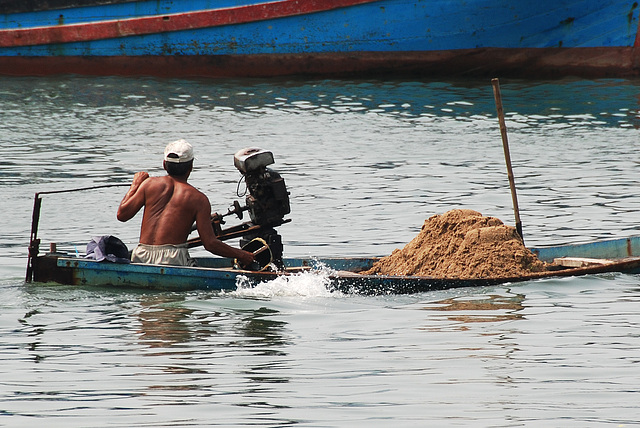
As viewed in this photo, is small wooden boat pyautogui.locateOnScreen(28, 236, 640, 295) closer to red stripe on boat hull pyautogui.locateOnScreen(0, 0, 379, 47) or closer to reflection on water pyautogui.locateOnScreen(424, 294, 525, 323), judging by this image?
reflection on water pyautogui.locateOnScreen(424, 294, 525, 323)

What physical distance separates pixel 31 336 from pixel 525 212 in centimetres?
688

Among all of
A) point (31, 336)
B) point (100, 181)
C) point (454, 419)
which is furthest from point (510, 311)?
point (100, 181)

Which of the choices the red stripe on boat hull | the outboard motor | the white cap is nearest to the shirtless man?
the white cap

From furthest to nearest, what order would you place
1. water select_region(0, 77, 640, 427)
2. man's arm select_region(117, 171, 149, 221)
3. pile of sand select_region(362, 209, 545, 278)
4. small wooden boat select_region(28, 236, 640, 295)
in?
pile of sand select_region(362, 209, 545, 278), small wooden boat select_region(28, 236, 640, 295), man's arm select_region(117, 171, 149, 221), water select_region(0, 77, 640, 427)

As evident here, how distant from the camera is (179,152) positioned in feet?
26.3

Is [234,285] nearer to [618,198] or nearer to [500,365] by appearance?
[500,365]

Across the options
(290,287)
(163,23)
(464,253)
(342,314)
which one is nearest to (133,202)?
(290,287)

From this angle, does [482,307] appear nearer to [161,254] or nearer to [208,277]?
[208,277]

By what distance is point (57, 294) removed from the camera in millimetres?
8391

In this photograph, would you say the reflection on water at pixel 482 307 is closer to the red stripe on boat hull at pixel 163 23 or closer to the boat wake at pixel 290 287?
the boat wake at pixel 290 287

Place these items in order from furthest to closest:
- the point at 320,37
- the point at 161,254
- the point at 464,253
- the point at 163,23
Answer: the point at 163,23, the point at 320,37, the point at 464,253, the point at 161,254

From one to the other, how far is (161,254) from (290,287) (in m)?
1.06

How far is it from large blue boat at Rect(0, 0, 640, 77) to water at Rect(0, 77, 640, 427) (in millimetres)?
4018

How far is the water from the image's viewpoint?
18.8 ft
